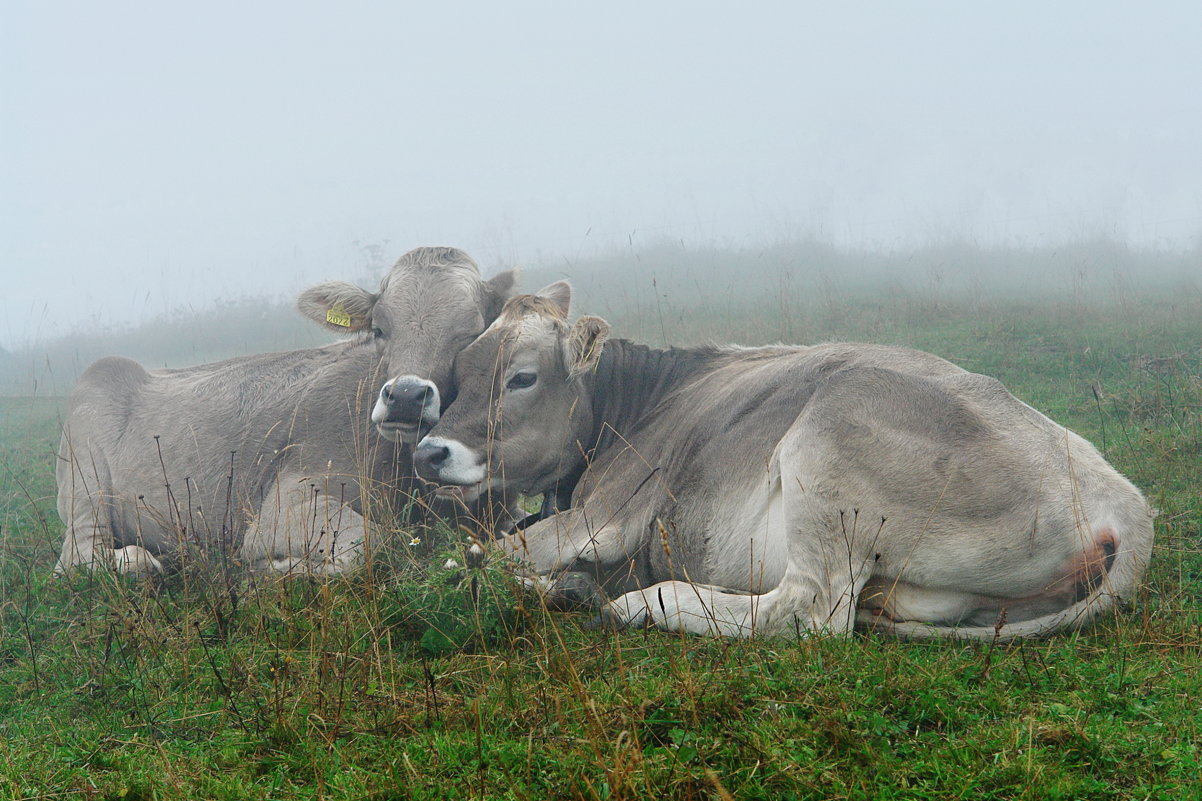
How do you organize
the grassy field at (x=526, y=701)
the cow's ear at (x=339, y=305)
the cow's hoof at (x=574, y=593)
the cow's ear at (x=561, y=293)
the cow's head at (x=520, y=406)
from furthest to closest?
the cow's ear at (x=561, y=293) < the cow's ear at (x=339, y=305) < the cow's head at (x=520, y=406) < the cow's hoof at (x=574, y=593) < the grassy field at (x=526, y=701)

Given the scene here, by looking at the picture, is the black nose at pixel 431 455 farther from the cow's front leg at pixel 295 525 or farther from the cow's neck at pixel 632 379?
the cow's neck at pixel 632 379

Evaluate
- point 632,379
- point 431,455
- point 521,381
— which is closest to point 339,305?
point 521,381

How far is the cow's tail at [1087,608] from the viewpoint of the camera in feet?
14.0

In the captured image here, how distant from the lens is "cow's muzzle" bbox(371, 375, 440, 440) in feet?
20.3

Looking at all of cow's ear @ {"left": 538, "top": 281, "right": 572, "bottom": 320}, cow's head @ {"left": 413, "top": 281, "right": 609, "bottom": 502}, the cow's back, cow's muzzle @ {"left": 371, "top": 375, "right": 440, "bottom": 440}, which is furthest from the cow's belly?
cow's ear @ {"left": 538, "top": 281, "right": 572, "bottom": 320}

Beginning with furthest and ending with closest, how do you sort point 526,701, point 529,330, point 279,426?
point 279,426
point 529,330
point 526,701

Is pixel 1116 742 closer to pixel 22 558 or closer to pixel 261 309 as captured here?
pixel 22 558

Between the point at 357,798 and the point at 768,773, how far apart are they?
3.95 ft

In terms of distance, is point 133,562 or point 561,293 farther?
point 561,293

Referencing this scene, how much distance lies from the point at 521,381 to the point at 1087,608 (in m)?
3.48

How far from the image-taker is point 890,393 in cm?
488

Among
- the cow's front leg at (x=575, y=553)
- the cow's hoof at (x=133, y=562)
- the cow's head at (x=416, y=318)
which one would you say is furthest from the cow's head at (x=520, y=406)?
the cow's hoof at (x=133, y=562)

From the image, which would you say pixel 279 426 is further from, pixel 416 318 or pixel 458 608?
pixel 458 608

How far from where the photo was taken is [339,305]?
7.65m
